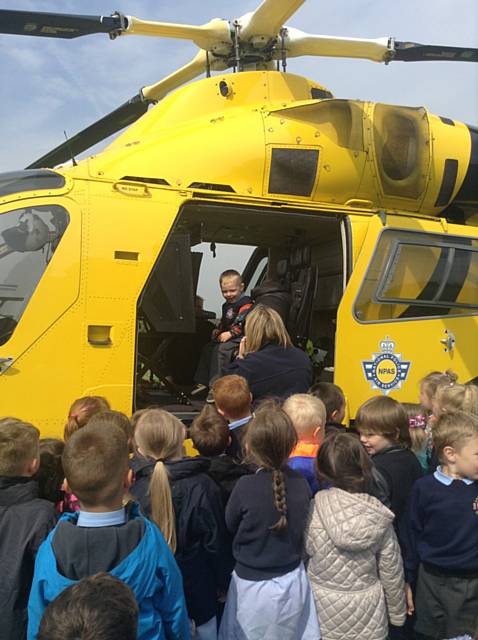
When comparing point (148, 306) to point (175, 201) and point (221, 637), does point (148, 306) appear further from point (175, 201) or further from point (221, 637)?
point (221, 637)

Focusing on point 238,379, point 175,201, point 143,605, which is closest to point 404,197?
point 175,201

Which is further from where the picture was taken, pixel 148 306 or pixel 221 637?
pixel 148 306

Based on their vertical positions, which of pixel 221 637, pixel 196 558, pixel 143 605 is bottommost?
pixel 221 637

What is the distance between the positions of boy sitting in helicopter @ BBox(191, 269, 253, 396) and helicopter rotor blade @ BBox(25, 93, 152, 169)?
11.2ft

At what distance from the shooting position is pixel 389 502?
295cm

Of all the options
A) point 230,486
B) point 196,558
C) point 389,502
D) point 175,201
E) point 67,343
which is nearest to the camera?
point 196,558

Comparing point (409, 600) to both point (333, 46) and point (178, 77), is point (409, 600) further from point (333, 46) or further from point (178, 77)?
point (178, 77)

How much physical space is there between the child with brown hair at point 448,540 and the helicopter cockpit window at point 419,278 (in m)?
2.48

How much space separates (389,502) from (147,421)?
1352mm

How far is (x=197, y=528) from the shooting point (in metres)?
2.49

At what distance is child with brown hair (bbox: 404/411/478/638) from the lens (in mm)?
2625

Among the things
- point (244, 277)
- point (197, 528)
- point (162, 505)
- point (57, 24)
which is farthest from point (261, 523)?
point (244, 277)

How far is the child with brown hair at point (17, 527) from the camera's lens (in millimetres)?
A: 2170

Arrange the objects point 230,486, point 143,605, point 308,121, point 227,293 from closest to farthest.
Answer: point 143,605 < point 230,486 < point 227,293 < point 308,121
